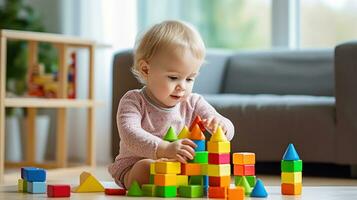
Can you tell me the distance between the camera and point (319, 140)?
328 centimetres

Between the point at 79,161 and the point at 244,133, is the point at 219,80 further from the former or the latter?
the point at 79,161

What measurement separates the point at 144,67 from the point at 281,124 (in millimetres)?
1385

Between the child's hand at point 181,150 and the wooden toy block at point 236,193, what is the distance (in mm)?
125

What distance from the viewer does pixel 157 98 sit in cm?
206

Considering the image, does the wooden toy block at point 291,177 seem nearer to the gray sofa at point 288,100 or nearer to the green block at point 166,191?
the green block at point 166,191

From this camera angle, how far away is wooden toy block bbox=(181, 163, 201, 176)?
183 cm

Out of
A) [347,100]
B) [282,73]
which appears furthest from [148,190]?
[282,73]

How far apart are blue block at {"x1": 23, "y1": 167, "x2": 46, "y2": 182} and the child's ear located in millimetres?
359

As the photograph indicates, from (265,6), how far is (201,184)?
9.66 ft

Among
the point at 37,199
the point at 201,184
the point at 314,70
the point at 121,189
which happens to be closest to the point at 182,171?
the point at 201,184

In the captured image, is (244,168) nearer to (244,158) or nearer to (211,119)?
(244,158)

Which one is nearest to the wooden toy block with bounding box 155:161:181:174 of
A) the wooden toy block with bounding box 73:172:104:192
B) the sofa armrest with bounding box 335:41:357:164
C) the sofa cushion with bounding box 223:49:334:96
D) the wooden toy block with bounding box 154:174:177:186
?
the wooden toy block with bounding box 154:174:177:186

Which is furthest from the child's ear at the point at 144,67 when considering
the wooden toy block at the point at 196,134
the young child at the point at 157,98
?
the wooden toy block at the point at 196,134

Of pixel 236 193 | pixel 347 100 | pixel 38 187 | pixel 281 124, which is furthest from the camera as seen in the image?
pixel 281 124
